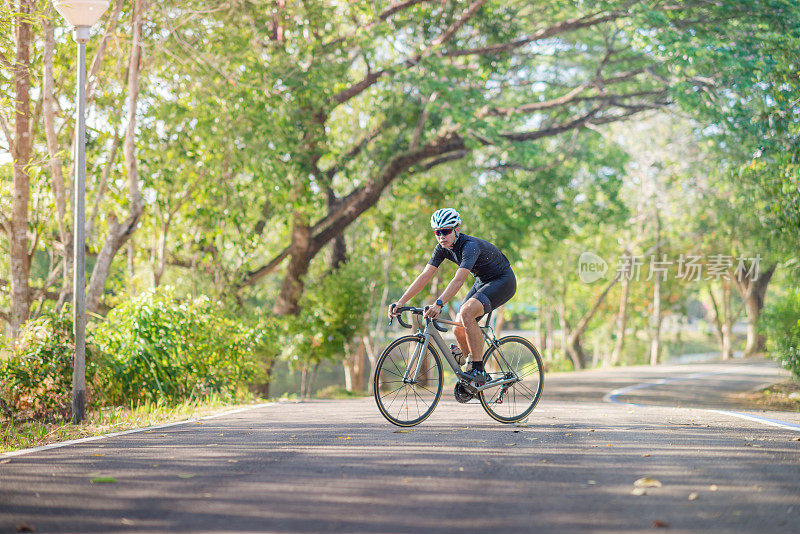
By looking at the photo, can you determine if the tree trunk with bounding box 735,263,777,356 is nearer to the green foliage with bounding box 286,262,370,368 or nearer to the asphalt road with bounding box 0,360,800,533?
the green foliage with bounding box 286,262,370,368

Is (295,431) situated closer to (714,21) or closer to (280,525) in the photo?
(280,525)

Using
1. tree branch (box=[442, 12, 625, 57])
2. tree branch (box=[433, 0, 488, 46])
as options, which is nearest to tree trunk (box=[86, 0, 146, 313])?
tree branch (box=[433, 0, 488, 46])

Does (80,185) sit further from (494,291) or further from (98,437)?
(494,291)

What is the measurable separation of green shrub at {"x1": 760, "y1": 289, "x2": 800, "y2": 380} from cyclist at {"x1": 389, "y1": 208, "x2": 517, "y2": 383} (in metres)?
9.69

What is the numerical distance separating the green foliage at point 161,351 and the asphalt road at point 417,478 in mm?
2658

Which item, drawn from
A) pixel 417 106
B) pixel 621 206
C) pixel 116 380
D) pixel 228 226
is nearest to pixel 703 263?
pixel 621 206

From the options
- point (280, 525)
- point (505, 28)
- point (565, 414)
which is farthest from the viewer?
point (505, 28)

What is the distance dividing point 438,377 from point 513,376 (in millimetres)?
989

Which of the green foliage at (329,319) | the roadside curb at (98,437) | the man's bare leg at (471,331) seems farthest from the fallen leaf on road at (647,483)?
the green foliage at (329,319)

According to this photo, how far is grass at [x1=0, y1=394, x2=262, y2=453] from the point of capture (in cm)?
796

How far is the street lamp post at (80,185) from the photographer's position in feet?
30.1

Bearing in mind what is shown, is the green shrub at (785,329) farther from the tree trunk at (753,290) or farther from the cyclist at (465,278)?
the tree trunk at (753,290)

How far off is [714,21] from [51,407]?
1412cm

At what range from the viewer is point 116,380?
10922mm
